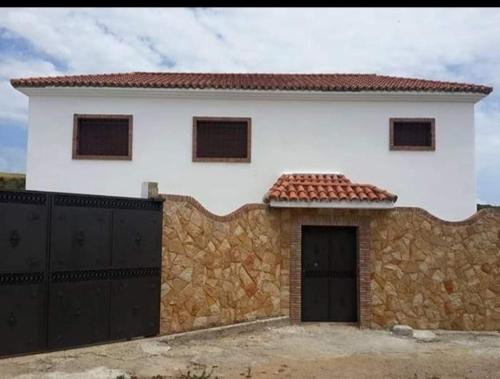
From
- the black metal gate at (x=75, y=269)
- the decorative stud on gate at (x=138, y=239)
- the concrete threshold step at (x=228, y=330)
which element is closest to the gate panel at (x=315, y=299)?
the concrete threshold step at (x=228, y=330)

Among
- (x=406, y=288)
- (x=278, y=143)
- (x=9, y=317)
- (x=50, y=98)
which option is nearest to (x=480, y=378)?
(x=406, y=288)

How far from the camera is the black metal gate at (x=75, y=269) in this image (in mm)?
7105

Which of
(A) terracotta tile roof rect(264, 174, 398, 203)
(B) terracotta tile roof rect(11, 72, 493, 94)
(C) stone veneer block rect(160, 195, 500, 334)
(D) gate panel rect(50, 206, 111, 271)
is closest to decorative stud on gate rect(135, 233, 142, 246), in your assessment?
(D) gate panel rect(50, 206, 111, 271)

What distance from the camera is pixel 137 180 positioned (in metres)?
13.6

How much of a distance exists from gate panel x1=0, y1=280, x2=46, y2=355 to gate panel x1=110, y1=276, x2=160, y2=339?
1.31 metres

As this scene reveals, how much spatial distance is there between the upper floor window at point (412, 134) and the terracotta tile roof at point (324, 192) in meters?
2.11

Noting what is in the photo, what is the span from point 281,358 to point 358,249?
3.39m

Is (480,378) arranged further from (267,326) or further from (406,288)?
(267,326)

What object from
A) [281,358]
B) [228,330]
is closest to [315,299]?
[228,330]

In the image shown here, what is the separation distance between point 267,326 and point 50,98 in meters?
8.64

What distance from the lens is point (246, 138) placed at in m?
13.7

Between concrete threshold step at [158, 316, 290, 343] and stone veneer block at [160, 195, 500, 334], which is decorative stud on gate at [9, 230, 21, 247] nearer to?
concrete threshold step at [158, 316, 290, 343]

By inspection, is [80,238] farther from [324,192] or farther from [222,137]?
[222,137]

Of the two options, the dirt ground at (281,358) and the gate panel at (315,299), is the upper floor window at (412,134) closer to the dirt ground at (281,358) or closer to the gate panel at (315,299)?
the gate panel at (315,299)
